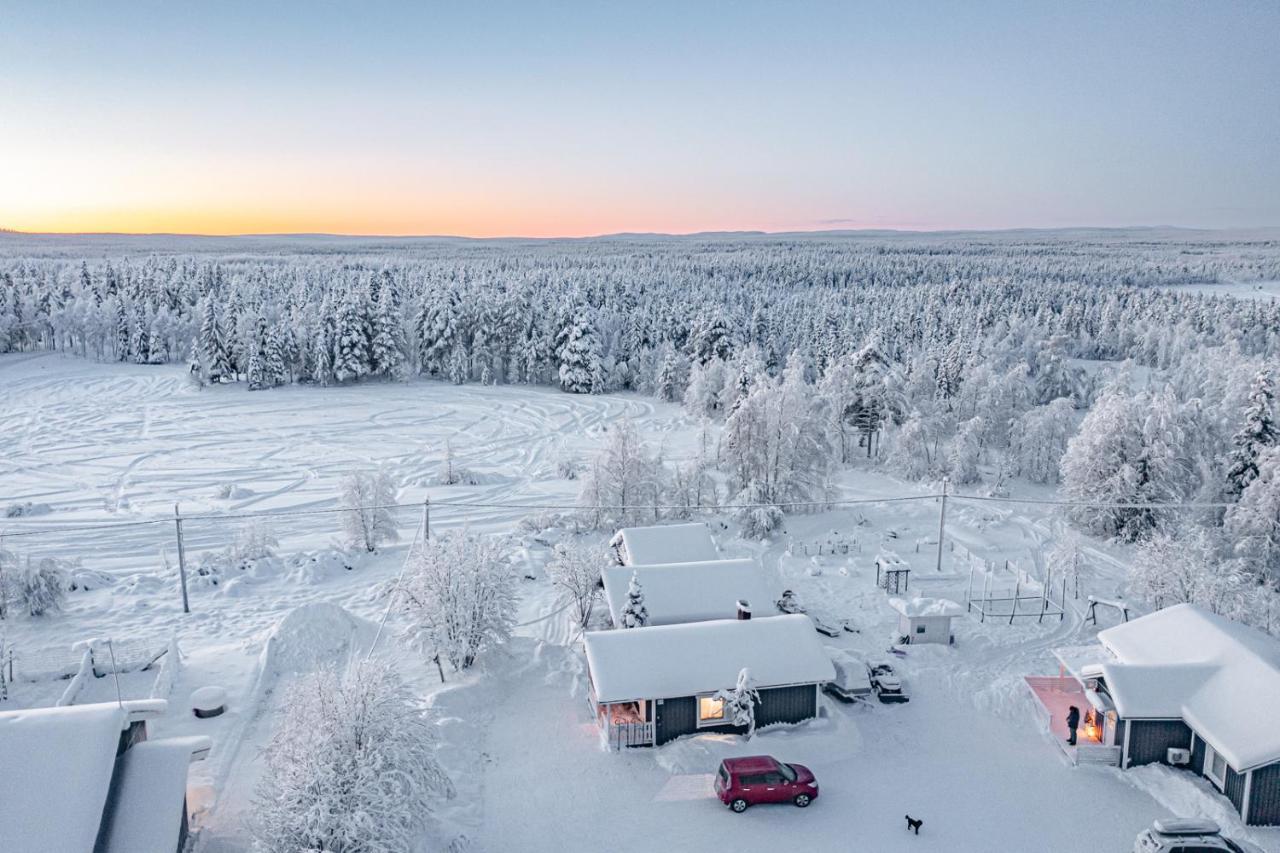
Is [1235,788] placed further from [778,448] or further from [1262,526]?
[778,448]

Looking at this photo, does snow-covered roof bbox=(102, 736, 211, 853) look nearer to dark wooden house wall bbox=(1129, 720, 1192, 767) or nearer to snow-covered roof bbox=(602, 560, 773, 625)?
snow-covered roof bbox=(602, 560, 773, 625)

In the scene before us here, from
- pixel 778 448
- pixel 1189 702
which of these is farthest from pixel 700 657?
pixel 778 448

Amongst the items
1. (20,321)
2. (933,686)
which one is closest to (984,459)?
(933,686)

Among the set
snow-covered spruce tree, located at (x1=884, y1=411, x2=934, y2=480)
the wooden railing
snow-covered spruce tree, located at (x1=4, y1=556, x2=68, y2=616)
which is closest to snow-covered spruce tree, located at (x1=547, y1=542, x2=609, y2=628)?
the wooden railing

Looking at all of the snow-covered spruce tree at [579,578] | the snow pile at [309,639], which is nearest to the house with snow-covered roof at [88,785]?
the snow pile at [309,639]

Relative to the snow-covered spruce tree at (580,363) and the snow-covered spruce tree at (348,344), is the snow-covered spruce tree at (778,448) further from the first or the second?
the snow-covered spruce tree at (348,344)

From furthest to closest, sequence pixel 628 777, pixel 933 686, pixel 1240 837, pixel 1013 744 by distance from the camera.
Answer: pixel 933 686
pixel 1013 744
pixel 628 777
pixel 1240 837

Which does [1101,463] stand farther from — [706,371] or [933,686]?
[706,371]
